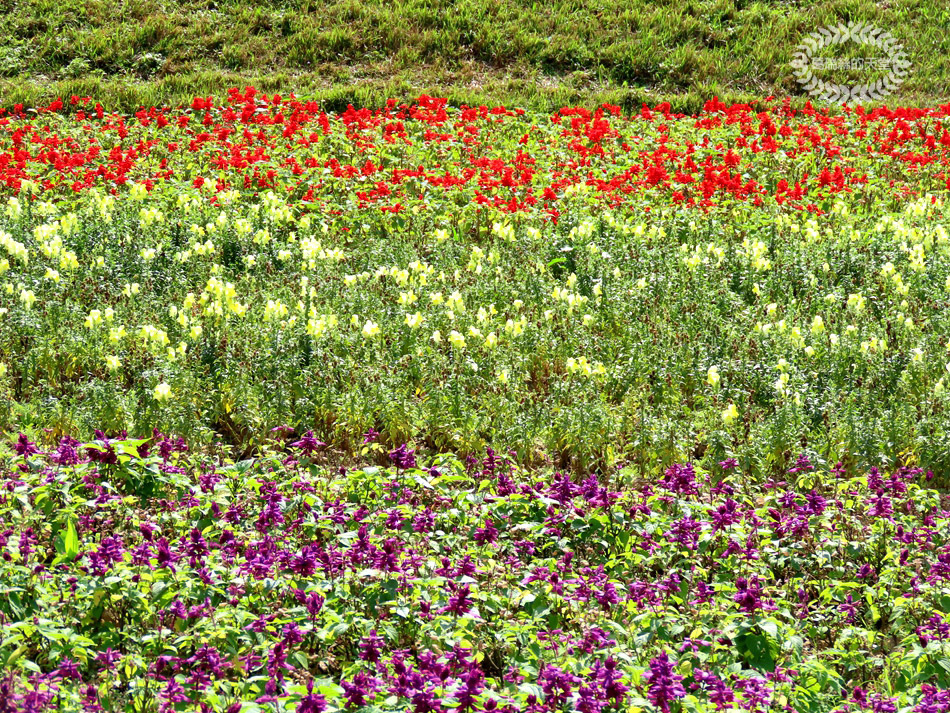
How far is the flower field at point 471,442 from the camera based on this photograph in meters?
3.95

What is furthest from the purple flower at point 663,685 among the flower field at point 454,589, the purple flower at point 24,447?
the purple flower at point 24,447

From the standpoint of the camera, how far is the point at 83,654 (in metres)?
3.86

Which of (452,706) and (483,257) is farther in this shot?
(483,257)

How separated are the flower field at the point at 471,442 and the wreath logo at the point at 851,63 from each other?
677 cm

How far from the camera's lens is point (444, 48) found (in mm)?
18312

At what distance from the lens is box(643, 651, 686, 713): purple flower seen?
323 centimetres

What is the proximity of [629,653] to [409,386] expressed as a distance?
287cm

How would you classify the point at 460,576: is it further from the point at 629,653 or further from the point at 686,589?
the point at 686,589

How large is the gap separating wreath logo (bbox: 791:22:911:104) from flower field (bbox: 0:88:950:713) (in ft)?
22.2

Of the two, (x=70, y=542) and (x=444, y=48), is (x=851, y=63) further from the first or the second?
(x=70, y=542)

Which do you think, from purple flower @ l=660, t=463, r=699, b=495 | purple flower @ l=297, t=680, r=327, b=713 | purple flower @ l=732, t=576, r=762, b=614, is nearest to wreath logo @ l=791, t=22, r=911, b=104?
purple flower @ l=660, t=463, r=699, b=495

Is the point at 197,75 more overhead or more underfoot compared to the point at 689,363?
more overhead

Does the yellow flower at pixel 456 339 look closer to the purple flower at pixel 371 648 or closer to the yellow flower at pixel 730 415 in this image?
the yellow flower at pixel 730 415

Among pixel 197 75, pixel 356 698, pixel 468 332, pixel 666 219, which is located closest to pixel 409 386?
pixel 468 332
